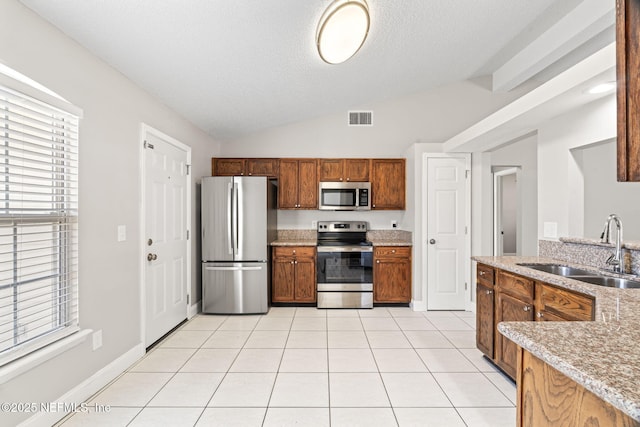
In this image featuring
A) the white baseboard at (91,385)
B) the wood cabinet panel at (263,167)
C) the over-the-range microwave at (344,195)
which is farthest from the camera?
the wood cabinet panel at (263,167)

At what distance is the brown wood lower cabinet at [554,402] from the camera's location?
0.81 meters

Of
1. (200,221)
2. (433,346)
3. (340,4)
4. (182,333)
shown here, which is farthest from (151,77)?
(433,346)

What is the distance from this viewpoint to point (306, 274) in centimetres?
443

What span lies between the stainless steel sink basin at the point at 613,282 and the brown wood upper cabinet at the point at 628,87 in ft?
4.62

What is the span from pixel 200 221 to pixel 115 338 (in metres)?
1.91

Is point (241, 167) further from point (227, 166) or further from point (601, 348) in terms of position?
point (601, 348)

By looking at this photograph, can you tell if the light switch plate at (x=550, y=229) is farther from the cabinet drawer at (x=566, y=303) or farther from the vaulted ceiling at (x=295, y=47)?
the vaulted ceiling at (x=295, y=47)

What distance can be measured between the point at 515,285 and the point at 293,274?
2.73 meters

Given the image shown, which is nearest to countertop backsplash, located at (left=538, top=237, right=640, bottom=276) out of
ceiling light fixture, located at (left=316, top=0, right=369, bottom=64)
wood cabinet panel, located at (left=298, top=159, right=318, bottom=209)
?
ceiling light fixture, located at (left=316, top=0, right=369, bottom=64)

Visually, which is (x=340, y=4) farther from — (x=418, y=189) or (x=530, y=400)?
(x=418, y=189)

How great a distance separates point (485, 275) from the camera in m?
2.85

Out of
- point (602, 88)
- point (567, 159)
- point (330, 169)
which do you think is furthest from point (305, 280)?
point (602, 88)

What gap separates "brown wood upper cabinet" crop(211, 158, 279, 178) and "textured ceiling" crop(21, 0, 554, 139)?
0.41 meters

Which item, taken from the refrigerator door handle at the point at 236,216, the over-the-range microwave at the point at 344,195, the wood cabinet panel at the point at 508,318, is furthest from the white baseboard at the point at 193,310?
the wood cabinet panel at the point at 508,318
